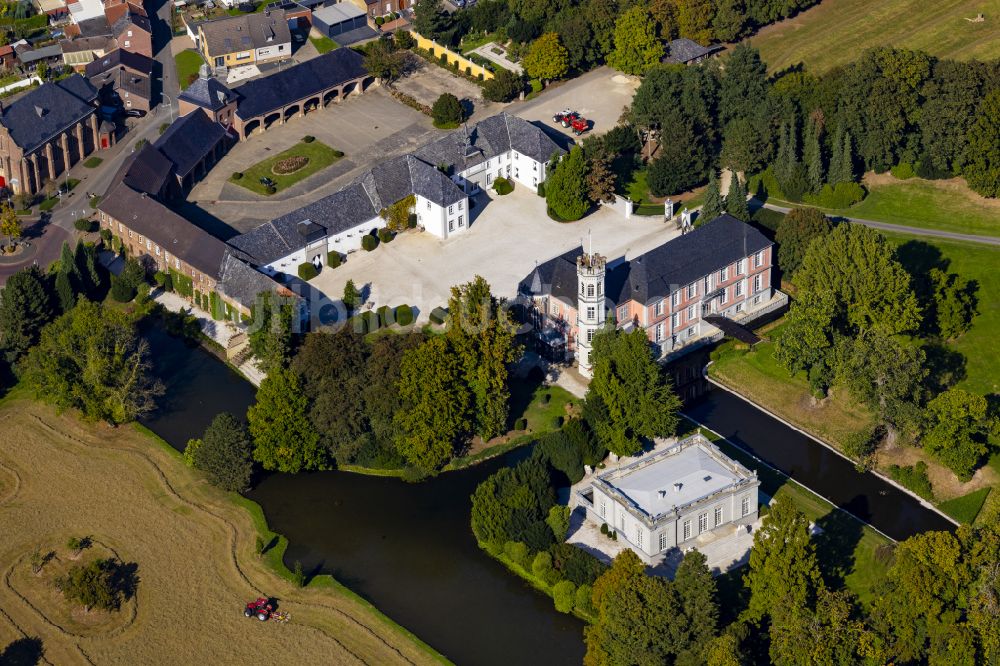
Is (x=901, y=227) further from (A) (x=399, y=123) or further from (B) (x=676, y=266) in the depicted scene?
(A) (x=399, y=123)

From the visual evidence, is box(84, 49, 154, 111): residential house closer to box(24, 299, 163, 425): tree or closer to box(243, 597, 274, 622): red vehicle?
box(24, 299, 163, 425): tree

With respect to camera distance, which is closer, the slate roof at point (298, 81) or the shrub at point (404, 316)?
the shrub at point (404, 316)

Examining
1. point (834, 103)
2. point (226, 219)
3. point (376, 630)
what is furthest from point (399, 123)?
point (376, 630)

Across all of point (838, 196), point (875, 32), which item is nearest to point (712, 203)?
point (838, 196)

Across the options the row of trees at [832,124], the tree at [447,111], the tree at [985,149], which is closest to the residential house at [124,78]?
the tree at [447,111]

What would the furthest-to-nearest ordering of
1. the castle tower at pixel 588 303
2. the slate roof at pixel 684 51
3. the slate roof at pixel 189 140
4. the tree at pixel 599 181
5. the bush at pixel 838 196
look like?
the slate roof at pixel 684 51 < the slate roof at pixel 189 140 < the tree at pixel 599 181 < the bush at pixel 838 196 < the castle tower at pixel 588 303

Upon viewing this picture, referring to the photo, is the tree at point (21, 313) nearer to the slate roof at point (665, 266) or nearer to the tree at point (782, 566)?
the slate roof at point (665, 266)
